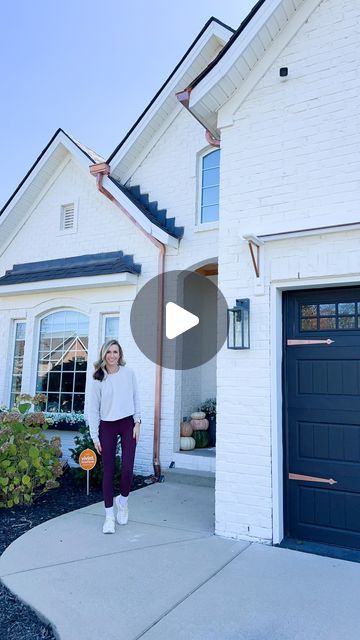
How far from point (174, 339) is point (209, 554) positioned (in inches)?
144

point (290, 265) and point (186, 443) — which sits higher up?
point (290, 265)

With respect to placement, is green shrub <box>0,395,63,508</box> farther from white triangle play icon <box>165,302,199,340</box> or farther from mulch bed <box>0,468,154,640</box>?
white triangle play icon <box>165,302,199,340</box>

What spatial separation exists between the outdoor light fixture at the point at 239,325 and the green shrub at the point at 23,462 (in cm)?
278

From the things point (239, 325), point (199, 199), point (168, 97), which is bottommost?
point (239, 325)

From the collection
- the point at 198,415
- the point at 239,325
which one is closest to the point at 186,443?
the point at 198,415

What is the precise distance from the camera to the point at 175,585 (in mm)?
3203

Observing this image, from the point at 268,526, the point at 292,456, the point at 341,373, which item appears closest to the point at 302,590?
the point at 268,526

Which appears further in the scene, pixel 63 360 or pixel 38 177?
pixel 38 177

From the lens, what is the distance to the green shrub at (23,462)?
521 centimetres

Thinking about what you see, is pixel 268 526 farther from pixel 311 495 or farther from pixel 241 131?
pixel 241 131

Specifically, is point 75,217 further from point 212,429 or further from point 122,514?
point 122,514

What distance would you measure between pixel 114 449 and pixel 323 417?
80.9 inches

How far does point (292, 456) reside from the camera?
416cm

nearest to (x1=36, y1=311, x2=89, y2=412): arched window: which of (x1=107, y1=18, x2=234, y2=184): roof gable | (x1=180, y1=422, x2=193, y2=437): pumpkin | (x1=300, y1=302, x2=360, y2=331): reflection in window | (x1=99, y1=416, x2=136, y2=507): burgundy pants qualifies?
(x1=180, y1=422, x2=193, y2=437): pumpkin
